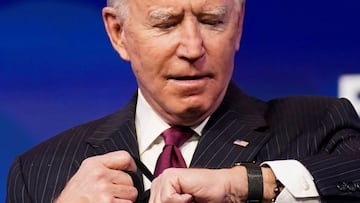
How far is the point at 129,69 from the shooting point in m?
2.18

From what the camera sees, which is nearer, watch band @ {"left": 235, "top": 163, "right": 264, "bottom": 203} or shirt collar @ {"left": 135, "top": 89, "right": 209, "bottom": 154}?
watch band @ {"left": 235, "top": 163, "right": 264, "bottom": 203}

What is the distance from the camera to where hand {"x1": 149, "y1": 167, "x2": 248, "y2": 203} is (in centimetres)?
138

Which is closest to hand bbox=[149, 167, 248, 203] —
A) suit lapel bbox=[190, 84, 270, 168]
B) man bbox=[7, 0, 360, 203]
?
man bbox=[7, 0, 360, 203]

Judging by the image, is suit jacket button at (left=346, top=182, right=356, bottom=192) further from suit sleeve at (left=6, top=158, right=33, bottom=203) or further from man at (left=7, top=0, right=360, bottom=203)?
suit sleeve at (left=6, top=158, right=33, bottom=203)

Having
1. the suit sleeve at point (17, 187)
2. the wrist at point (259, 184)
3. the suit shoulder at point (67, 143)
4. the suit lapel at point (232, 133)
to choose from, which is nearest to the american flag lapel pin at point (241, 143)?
the suit lapel at point (232, 133)

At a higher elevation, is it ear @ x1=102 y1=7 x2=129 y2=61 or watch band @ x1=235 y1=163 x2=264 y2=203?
ear @ x1=102 y1=7 x2=129 y2=61

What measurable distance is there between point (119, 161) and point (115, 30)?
0.44m

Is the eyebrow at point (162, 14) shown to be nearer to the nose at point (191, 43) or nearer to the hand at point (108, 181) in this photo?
the nose at point (191, 43)

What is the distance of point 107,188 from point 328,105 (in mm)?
524

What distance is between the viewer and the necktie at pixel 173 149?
1704 mm

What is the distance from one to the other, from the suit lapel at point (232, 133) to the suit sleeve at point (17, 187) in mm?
378

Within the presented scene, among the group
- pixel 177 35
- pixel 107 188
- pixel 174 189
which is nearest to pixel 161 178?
pixel 174 189

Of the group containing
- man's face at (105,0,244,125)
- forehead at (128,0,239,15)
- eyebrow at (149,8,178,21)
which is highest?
forehead at (128,0,239,15)

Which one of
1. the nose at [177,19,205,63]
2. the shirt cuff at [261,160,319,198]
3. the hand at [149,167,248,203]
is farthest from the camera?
the nose at [177,19,205,63]
